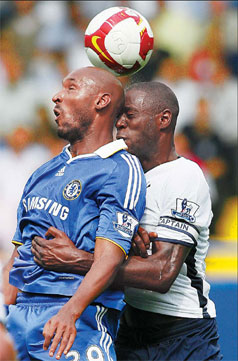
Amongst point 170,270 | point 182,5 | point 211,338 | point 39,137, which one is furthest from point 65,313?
point 182,5

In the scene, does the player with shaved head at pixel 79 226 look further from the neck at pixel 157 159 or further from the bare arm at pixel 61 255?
the neck at pixel 157 159

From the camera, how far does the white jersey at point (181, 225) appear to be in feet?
11.6

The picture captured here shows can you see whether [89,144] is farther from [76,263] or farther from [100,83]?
[76,263]

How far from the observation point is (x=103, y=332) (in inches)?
122

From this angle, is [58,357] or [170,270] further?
[170,270]

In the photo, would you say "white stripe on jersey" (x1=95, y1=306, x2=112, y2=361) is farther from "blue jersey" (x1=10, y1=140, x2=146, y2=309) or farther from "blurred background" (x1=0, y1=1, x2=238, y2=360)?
"blurred background" (x1=0, y1=1, x2=238, y2=360)

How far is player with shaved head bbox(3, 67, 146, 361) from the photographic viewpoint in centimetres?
296

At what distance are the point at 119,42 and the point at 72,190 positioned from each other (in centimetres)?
112

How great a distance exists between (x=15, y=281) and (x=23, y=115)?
502 cm

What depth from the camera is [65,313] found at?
9.29ft

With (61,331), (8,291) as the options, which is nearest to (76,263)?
(61,331)

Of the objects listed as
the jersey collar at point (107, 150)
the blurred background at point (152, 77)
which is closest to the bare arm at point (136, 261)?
the jersey collar at point (107, 150)

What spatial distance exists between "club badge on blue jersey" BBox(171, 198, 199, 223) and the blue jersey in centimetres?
36

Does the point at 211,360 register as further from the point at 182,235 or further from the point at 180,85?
the point at 180,85
